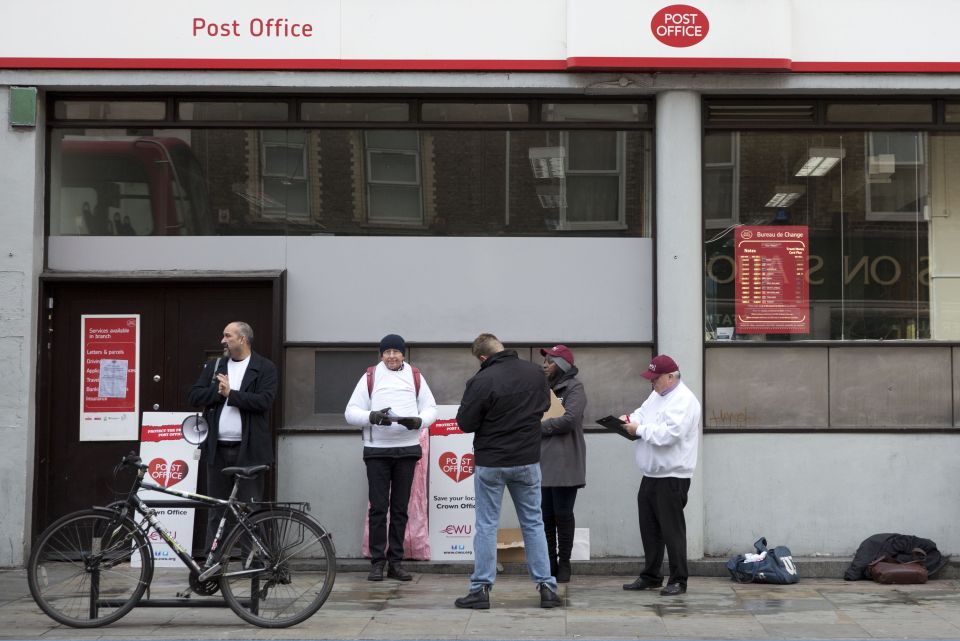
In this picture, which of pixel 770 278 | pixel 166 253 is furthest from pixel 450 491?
pixel 770 278

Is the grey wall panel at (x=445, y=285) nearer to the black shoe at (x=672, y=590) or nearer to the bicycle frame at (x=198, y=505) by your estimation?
the black shoe at (x=672, y=590)

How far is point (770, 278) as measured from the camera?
34.2 feet

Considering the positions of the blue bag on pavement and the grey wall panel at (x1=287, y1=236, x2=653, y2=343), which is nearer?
the blue bag on pavement

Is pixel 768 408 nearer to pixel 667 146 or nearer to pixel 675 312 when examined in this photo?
pixel 675 312

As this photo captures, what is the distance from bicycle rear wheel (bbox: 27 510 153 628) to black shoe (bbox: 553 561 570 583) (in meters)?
3.22

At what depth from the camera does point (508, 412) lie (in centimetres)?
830

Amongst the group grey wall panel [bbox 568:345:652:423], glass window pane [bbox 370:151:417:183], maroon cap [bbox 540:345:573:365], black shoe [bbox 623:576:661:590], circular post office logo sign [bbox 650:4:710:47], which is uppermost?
circular post office logo sign [bbox 650:4:710:47]

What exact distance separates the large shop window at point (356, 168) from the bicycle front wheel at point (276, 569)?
3.38m

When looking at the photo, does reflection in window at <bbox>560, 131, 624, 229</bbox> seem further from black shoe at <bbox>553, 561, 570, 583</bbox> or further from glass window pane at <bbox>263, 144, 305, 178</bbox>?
black shoe at <bbox>553, 561, 570, 583</bbox>

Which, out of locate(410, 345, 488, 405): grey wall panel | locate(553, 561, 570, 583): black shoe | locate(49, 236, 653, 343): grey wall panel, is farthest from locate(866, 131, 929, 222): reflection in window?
locate(553, 561, 570, 583): black shoe

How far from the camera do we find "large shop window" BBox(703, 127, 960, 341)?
10.4m

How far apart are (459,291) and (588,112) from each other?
72.6 inches

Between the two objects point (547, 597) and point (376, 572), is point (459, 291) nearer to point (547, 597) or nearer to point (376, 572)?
point (376, 572)

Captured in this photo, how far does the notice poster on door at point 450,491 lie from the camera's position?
33.2ft
